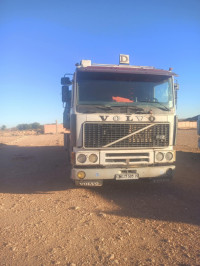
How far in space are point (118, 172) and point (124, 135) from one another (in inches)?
35.9

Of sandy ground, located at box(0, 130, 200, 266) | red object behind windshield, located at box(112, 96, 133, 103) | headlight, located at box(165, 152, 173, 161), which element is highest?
red object behind windshield, located at box(112, 96, 133, 103)

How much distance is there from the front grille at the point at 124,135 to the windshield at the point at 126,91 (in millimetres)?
576

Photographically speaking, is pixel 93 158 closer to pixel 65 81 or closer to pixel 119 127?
pixel 119 127

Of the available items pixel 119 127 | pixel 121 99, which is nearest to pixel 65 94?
pixel 121 99

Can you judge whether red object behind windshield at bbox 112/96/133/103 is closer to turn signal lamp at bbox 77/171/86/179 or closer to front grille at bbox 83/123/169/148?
front grille at bbox 83/123/169/148

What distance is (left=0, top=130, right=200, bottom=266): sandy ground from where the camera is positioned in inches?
109

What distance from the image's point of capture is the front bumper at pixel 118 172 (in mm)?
4695

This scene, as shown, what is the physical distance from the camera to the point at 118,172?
4.78 meters

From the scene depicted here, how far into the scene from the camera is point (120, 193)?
5.45 m

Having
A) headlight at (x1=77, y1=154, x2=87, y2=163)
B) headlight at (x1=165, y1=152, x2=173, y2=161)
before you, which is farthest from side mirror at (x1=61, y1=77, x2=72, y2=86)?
headlight at (x1=165, y1=152, x2=173, y2=161)

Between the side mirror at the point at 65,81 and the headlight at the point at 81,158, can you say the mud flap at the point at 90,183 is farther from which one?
the side mirror at the point at 65,81

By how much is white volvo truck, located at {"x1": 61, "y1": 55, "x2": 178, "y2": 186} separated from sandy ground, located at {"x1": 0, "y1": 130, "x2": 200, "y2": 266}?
0.65 metres

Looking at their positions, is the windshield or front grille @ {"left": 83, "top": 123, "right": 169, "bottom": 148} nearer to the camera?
front grille @ {"left": 83, "top": 123, "right": 169, "bottom": 148}

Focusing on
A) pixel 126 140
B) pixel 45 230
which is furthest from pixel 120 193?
pixel 45 230
